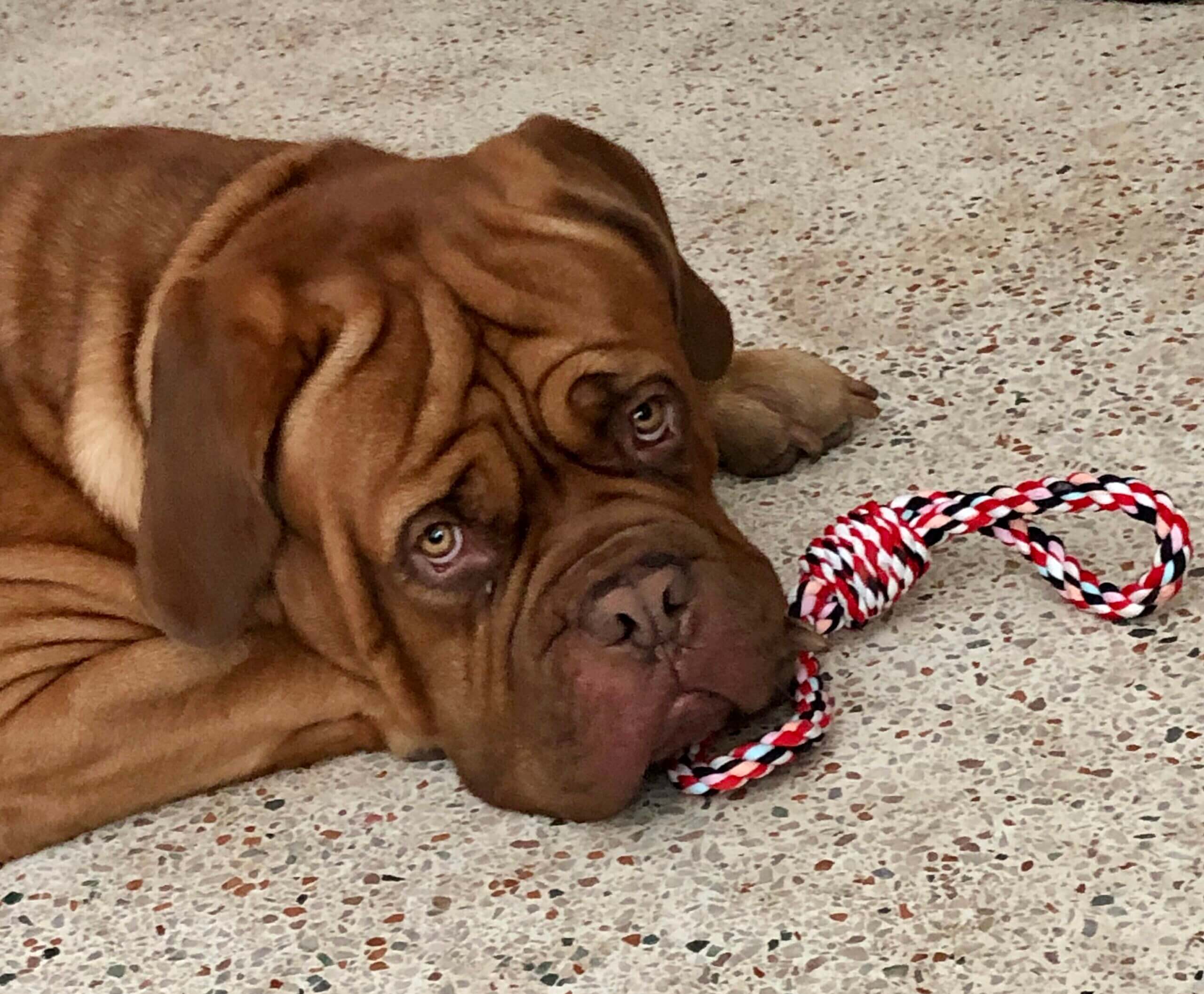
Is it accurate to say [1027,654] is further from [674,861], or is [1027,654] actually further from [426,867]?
[426,867]

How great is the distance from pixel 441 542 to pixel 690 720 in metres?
0.28

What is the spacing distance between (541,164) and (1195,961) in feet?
3.16

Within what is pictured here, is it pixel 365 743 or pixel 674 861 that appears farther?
pixel 365 743

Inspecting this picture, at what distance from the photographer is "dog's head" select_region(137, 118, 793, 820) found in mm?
1375

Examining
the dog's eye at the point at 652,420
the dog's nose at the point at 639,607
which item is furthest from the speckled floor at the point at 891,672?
the dog's eye at the point at 652,420

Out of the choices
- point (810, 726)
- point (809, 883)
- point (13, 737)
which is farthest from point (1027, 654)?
point (13, 737)

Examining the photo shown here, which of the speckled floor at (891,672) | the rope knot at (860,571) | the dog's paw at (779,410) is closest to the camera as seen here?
the speckled floor at (891,672)

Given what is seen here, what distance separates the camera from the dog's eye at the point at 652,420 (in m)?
1.47

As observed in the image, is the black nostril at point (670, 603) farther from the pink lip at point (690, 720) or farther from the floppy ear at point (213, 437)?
the floppy ear at point (213, 437)

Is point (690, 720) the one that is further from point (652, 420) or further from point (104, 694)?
point (104, 694)

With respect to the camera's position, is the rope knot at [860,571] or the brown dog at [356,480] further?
the rope knot at [860,571]

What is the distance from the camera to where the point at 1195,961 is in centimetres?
123

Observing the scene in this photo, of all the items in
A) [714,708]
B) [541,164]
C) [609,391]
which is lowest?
[714,708]

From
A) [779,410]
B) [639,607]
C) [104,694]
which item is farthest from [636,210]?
[104,694]
